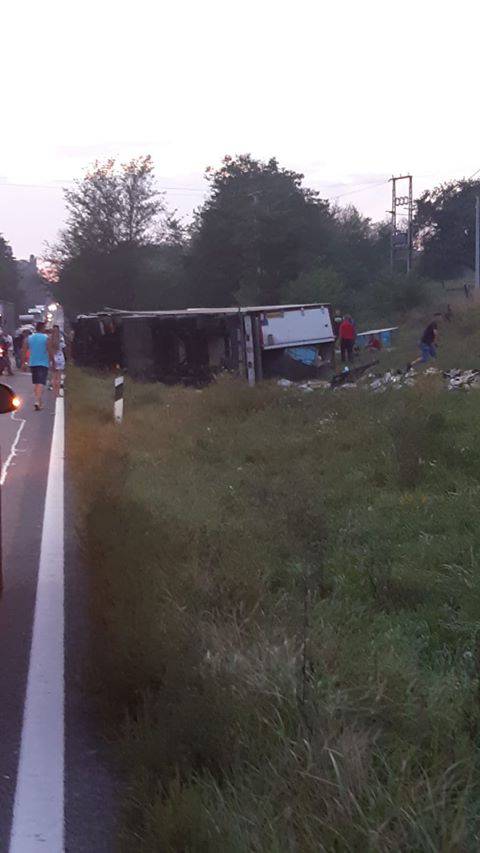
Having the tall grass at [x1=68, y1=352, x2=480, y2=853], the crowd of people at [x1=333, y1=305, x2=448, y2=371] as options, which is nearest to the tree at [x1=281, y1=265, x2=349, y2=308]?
the crowd of people at [x1=333, y1=305, x2=448, y2=371]

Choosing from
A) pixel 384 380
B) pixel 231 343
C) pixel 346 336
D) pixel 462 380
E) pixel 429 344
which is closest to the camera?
pixel 462 380

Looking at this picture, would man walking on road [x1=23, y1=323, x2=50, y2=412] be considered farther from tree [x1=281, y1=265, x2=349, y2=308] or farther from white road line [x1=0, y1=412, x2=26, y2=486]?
tree [x1=281, y1=265, x2=349, y2=308]

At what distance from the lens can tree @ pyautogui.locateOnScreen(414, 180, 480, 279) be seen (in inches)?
2400

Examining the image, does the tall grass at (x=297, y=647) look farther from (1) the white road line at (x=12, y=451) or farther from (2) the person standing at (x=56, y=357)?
(2) the person standing at (x=56, y=357)

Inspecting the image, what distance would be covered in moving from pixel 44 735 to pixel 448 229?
5948cm

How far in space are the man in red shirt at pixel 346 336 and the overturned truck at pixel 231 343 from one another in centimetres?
203

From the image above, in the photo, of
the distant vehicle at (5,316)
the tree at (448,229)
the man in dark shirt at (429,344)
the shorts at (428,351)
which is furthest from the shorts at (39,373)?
the tree at (448,229)

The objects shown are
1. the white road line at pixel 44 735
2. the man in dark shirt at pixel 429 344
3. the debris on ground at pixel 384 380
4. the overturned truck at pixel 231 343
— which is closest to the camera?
the white road line at pixel 44 735

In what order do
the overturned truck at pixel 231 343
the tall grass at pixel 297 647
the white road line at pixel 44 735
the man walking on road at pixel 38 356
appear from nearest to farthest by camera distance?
the tall grass at pixel 297 647 < the white road line at pixel 44 735 < the man walking on road at pixel 38 356 < the overturned truck at pixel 231 343

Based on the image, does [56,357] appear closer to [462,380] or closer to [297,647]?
[462,380]

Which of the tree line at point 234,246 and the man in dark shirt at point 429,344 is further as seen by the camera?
the tree line at point 234,246

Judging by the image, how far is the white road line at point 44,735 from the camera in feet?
13.7

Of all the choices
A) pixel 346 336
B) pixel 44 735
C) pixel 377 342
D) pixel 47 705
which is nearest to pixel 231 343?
pixel 346 336

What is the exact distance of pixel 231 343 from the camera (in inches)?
1088
